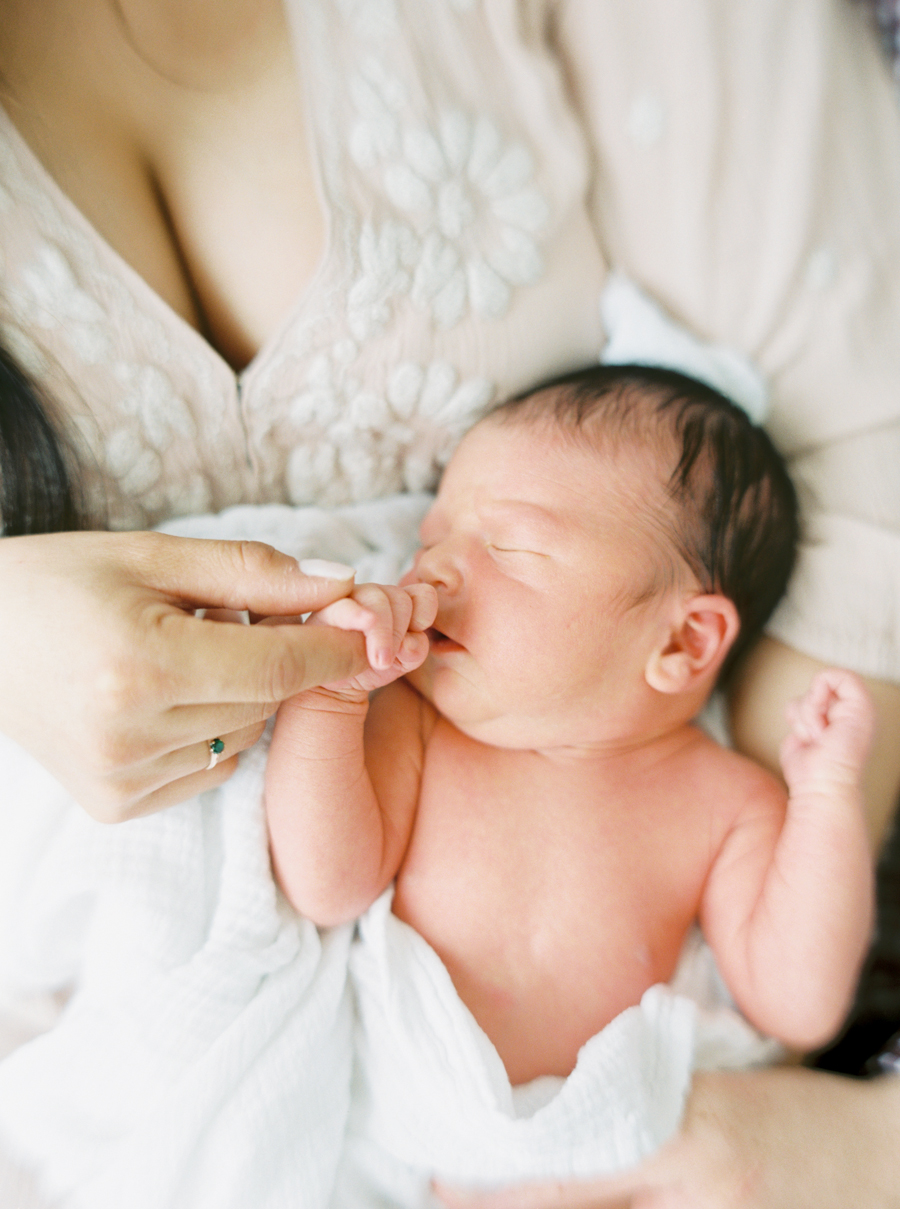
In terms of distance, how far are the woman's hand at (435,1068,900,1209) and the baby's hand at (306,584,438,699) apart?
26.2 inches

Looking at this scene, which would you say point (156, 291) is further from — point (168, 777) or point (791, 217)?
point (791, 217)

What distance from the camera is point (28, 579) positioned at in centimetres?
76

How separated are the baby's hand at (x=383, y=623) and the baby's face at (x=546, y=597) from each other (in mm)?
122

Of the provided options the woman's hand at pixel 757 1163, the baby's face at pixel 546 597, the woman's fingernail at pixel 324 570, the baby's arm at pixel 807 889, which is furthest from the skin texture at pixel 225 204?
the baby's face at pixel 546 597

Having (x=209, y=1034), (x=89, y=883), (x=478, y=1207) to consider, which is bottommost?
(x=478, y=1207)

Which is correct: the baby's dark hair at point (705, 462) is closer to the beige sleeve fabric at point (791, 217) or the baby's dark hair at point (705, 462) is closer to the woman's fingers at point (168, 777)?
the beige sleeve fabric at point (791, 217)

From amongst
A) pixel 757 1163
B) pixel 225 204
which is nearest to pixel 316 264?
pixel 225 204

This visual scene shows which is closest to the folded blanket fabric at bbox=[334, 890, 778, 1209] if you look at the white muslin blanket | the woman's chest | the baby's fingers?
the white muslin blanket

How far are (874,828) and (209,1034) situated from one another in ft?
3.26

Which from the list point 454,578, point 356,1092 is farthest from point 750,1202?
point 454,578

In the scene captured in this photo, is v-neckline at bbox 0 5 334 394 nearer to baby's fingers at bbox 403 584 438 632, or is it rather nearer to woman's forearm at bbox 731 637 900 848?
baby's fingers at bbox 403 584 438 632

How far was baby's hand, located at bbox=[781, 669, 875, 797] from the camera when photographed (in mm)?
1055

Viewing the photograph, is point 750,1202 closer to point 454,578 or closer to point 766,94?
point 454,578

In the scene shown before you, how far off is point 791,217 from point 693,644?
0.67 m
